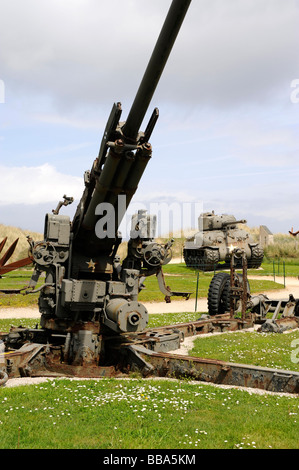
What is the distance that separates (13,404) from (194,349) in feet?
16.0

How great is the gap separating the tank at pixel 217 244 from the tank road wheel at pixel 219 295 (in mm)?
12624

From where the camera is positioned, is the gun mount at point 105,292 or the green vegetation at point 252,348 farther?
the green vegetation at point 252,348

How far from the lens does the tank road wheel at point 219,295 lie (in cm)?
1403

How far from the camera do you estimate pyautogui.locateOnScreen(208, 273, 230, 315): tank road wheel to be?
1403 centimetres

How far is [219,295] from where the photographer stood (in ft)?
46.2

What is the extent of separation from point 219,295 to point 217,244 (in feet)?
47.4

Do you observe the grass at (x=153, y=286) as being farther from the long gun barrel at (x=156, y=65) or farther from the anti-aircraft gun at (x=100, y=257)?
the long gun barrel at (x=156, y=65)

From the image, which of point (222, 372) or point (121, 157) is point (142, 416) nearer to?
point (222, 372)

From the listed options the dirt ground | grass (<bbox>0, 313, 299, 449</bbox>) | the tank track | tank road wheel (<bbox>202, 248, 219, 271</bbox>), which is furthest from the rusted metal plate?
tank road wheel (<bbox>202, 248, 219, 271</bbox>)

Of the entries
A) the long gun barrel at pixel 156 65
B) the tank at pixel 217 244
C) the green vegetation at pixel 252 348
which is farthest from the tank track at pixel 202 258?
the long gun barrel at pixel 156 65

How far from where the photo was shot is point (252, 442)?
4.24 meters

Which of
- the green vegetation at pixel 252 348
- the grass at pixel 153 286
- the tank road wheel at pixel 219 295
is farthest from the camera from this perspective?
the grass at pixel 153 286
